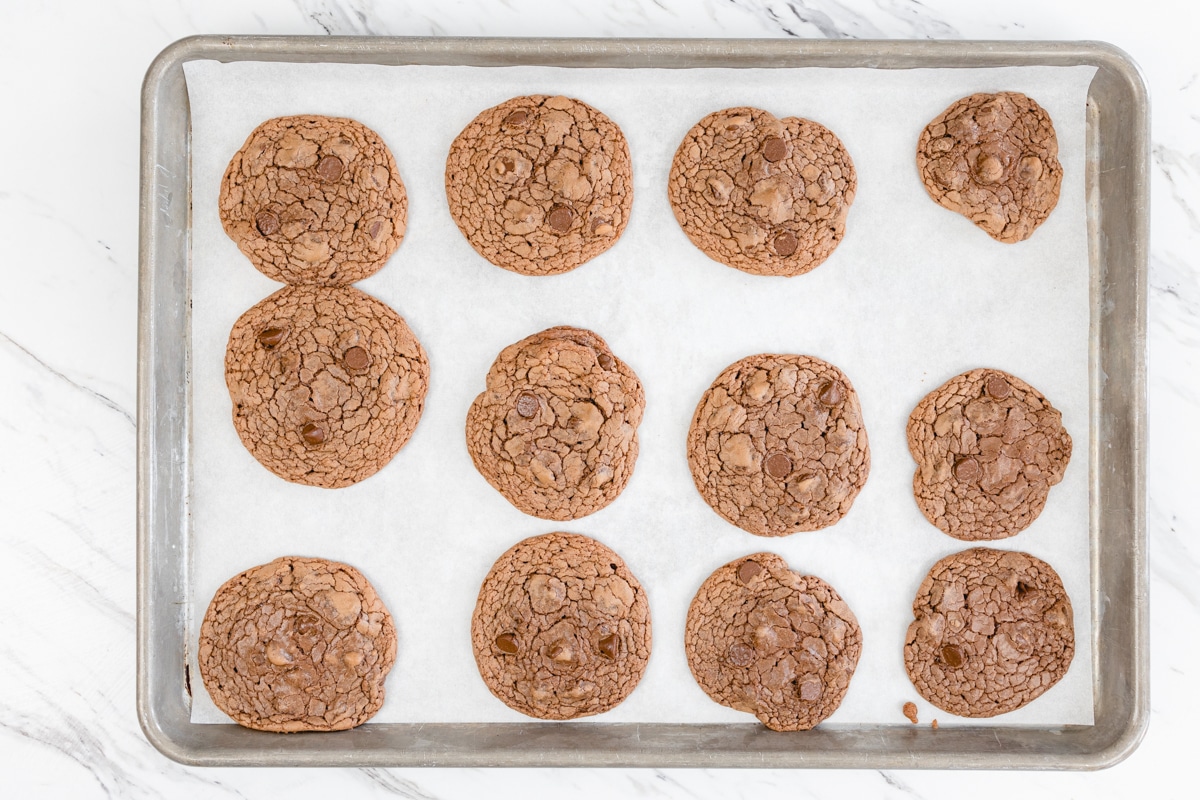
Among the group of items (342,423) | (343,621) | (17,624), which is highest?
(342,423)

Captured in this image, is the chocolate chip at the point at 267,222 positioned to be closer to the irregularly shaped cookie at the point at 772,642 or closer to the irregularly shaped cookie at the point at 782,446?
the irregularly shaped cookie at the point at 782,446

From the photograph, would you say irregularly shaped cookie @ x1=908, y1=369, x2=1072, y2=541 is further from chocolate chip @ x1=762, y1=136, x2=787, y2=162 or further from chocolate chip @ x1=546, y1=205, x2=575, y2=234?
chocolate chip @ x1=546, y1=205, x2=575, y2=234

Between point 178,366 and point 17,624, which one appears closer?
point 178,366

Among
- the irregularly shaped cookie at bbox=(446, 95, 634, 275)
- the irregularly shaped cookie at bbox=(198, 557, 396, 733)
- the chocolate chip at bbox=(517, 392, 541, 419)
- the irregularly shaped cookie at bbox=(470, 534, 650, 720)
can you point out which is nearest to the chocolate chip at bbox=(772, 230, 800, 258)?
the irregularly shaped cookie at bbox=(446, 95, 634, 275)

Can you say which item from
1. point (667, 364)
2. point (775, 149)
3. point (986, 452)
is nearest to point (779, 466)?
point (667, 364)

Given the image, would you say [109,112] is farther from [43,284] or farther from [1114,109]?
[1114,109]

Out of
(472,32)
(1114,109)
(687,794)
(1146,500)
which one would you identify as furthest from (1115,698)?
(472,32)

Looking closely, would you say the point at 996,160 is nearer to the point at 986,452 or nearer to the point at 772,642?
the point at 986,452
